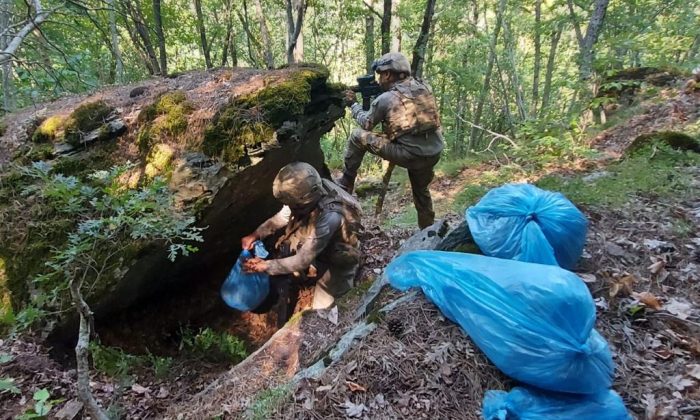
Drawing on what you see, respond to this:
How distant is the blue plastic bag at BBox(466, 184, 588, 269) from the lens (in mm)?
3307

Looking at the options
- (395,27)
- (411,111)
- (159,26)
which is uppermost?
(159,26)

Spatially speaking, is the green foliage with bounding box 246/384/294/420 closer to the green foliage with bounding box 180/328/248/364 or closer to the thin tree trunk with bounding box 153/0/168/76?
the green foliage with bounding box 180/328/248/364

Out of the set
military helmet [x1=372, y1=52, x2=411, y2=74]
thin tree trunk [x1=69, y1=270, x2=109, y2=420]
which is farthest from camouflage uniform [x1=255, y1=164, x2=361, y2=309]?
thin tree trunk [x1=69, y1=270, x2=109, y2=420]

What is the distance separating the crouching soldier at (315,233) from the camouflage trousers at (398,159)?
0.75 m

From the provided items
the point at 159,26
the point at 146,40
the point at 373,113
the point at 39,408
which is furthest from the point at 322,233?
the point at 159,26

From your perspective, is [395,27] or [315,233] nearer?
[315,233]

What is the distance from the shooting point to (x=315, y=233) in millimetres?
4273

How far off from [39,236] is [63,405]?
1.60 m

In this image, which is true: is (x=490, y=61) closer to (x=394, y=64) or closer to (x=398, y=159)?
(x=394, y=64)

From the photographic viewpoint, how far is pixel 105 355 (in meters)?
3.85

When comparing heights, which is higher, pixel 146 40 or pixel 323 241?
pixel 146 40

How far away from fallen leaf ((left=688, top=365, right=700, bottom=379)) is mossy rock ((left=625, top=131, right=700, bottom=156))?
431cm

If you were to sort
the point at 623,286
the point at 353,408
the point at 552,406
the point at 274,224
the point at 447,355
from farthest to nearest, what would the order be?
the point at 274,224 → the point at 623,286 → the point at 447,355 → the point at 353,408 → the point at 552,406

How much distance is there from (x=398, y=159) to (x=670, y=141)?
4.03 metres
